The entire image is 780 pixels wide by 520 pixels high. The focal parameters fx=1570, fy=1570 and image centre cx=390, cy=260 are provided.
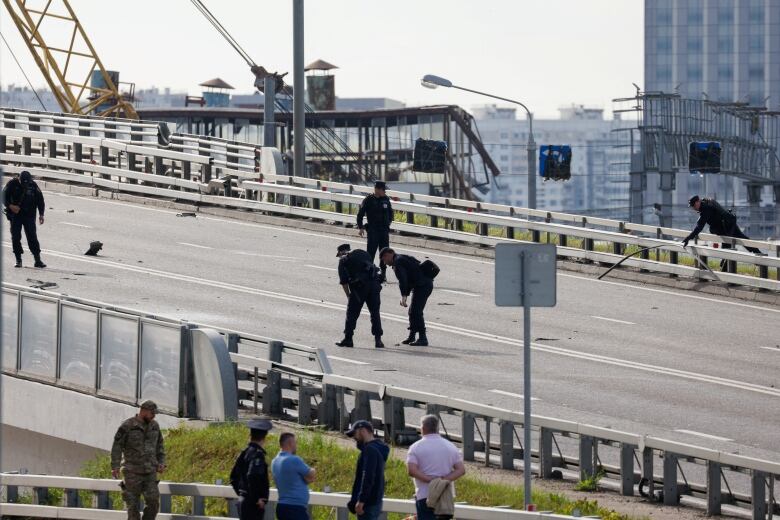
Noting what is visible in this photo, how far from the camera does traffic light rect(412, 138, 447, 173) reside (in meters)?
46.4

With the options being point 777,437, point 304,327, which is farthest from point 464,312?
point 777,437

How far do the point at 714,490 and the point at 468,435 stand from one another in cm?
294

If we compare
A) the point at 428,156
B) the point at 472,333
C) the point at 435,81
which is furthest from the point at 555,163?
the point at 472,333

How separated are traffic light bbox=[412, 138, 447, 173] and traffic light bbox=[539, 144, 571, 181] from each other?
3.68 meters

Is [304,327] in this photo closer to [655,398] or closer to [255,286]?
[255,286]

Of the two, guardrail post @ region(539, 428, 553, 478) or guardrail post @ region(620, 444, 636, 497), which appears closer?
guardrail post @ region(620, 444, 636, 497)

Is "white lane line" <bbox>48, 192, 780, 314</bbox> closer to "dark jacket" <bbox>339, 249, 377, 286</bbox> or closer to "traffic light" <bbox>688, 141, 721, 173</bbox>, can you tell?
"dark jacket" <bbox>339, 249, 377, 286</bbox>

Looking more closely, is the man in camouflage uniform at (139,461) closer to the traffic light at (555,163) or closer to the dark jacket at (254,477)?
the dark jacket at (254,477)

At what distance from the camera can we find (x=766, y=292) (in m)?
27.4

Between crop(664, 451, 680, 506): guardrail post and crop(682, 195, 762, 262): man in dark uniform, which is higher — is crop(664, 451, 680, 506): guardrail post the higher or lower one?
the lower one

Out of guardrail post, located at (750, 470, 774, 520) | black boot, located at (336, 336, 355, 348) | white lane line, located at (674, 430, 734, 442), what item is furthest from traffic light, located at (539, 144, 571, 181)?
guardrail post, located at (750, 470, 774, 520)

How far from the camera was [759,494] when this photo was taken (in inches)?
500

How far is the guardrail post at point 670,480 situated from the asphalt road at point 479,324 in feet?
8.15

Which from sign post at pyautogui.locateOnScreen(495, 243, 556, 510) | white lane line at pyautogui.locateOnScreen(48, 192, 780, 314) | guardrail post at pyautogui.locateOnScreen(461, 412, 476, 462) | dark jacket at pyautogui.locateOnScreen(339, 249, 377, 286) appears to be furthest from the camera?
white lane line at pyautogui.locateOnScreen(48, 192, 780, 314)
